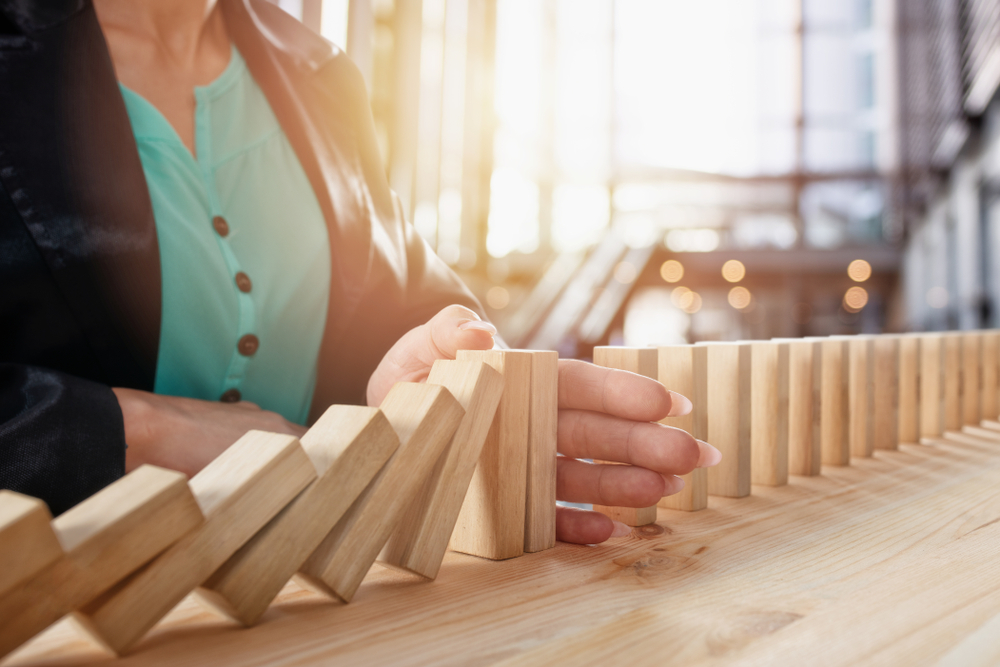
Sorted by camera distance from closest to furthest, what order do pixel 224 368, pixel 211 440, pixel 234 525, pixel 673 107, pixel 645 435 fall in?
1. pixel 234 525
2. pixel 645 435
3. pixel 211 440
4. pixel 224 368
5. pixel 673 107

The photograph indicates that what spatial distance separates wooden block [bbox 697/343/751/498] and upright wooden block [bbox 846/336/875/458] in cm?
29

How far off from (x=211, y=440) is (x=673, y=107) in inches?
474

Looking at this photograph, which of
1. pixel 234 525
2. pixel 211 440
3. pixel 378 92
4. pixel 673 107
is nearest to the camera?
pixel 234 525

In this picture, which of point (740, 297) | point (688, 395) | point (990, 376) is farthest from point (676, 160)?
point (688, 395)

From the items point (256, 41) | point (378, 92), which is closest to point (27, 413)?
point (256, 41)

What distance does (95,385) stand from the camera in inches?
22.6

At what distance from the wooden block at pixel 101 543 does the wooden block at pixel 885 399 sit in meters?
0.91

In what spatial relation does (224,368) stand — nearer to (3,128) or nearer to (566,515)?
(3,128)

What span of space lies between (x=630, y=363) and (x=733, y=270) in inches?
388

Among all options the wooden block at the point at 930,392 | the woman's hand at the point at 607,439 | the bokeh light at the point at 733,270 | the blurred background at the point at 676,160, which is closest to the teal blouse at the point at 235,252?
the woman's hand at the point at 607,439

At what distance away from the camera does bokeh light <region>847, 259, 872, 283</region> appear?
972 centimetres

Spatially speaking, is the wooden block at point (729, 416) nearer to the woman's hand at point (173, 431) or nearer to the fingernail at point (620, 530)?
the fingernail at point (620, 530)

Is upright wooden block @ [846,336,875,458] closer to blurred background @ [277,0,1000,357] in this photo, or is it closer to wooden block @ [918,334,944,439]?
wooden block @ [918,334,944,439]

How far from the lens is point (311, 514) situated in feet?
1.27
